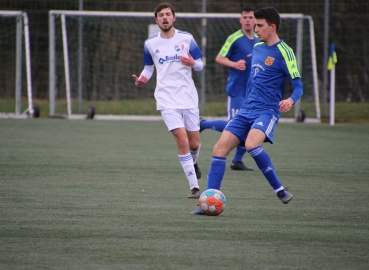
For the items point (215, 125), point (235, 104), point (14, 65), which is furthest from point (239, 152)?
point (14, 65)

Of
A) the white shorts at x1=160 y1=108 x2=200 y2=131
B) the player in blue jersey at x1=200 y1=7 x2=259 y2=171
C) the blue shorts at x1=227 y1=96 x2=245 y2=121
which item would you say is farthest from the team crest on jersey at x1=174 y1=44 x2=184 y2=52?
the blue shorts at x1=227 y1=96 x2=245 y2=121

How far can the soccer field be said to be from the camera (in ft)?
14.4

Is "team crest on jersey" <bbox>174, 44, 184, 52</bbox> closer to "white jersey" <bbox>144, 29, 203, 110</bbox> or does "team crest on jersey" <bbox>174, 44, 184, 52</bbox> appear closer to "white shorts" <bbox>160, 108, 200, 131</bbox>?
"white jersey" <bbox>144, 29, 203, 110</bbox>

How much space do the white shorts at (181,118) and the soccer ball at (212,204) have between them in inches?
52.6

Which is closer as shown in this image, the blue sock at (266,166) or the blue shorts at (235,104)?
the blue sock at (266,166)

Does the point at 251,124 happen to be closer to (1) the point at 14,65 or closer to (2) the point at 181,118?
(2) the point at 181,118

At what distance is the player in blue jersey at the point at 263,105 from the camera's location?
6.06 meters

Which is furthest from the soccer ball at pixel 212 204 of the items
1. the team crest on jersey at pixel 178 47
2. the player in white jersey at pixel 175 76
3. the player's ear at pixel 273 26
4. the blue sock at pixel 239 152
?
the blue sock at pixel 239 152

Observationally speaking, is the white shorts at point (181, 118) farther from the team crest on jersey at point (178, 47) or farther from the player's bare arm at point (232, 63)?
the player's bare arm at point (232, 63)

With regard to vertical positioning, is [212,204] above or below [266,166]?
below

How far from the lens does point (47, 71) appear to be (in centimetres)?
2084

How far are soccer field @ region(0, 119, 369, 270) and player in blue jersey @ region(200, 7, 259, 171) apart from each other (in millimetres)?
395

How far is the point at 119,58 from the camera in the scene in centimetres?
2030

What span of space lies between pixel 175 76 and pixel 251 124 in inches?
54.3
